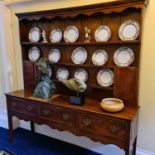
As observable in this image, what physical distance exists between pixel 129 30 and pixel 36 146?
1.96 meters

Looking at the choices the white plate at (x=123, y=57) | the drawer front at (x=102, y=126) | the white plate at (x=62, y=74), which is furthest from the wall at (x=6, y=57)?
the white plate at (x=123, y=57)

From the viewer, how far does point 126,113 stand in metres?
1.74

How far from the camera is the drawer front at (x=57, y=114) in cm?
198

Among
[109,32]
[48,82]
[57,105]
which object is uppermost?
[109,32]

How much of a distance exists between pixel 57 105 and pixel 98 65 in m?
0.66

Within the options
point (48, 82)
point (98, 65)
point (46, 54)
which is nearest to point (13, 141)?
point (48, 82)

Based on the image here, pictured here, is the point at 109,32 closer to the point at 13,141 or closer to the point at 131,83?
the point at 131,83

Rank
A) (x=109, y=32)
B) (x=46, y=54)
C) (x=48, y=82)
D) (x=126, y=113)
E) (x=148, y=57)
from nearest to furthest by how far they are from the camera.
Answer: (x=126, y=113), (x=148, y=57), (x=109, y=32), (x=48, y=82), (x=46, y=54)

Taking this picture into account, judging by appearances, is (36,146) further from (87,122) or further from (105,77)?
(105,77)

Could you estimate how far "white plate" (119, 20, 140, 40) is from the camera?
6.08 ft

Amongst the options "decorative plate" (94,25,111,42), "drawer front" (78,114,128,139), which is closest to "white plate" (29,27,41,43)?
"decorative plate" (94,25,111,42)

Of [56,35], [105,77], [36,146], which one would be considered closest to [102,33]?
[105,77]

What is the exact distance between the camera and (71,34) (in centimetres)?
225

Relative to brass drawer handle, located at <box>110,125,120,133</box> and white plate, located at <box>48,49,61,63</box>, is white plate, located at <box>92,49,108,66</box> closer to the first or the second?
white plate, located at <box>48,49,61,63</box>
